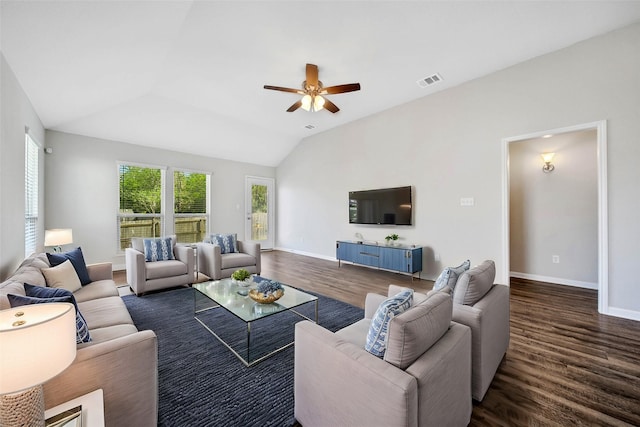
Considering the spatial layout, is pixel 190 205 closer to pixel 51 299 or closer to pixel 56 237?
pixel 56 237

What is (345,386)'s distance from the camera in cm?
117

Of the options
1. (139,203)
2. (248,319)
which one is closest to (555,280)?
(248,319)

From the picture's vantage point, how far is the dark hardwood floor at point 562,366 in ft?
5.16

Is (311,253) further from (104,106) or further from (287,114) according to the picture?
(104,106)

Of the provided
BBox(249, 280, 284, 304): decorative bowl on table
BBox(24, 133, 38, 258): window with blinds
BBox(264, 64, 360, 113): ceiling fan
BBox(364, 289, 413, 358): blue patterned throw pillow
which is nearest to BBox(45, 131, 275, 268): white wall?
BBox(24, 133, 38, 258): window with blinds

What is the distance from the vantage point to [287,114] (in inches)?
210

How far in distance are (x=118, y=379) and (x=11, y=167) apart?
263 centimetres

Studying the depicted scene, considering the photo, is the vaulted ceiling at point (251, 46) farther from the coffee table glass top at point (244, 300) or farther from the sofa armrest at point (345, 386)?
the sofa armrest at point (345, 386)

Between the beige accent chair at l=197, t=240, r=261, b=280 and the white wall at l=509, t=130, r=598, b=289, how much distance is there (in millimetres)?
4701

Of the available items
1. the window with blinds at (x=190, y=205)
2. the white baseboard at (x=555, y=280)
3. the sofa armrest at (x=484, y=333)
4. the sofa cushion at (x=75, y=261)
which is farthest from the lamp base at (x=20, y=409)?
the white baseboard at (x=555, y=280)

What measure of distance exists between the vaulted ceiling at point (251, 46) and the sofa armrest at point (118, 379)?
93.5 inches

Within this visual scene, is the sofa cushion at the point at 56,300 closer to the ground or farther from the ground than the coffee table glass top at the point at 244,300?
farther from the ground

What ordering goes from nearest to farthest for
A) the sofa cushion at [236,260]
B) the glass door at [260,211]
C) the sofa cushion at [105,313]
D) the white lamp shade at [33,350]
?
the white lamp shade at [33,350], the sofa cushion at [105,313], the sofa cushion at [236,260], the glass door at [260,211]

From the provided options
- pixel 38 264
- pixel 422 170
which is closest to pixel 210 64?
pixel 38 264
